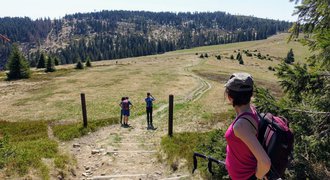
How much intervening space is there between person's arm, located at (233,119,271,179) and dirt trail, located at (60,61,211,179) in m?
7.66

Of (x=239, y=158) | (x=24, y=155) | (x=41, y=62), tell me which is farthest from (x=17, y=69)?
(x=239, y=158)

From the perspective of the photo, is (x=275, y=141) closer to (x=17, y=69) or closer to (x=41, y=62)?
(x=17, y=69)

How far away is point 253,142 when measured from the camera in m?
3.54

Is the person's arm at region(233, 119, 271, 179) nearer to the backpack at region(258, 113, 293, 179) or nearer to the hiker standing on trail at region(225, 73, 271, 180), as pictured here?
the hiker standing on trail at region(225, 73, 271, 180)

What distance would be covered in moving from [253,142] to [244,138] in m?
0.12

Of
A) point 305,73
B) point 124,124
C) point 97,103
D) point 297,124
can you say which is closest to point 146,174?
point 297,124

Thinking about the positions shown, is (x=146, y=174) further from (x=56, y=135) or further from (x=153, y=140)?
(x=56, y=135)

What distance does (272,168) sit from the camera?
12.2ft

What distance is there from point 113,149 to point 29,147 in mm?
3891

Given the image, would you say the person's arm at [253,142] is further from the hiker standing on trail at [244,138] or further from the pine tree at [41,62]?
the pine tree at [41,62]

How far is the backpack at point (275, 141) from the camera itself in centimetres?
360

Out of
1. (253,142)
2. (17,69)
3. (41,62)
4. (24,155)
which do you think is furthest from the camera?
(41,62)

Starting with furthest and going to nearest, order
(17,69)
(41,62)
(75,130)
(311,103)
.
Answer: (41,62)
(17,69)
(75,130)
(311,103)

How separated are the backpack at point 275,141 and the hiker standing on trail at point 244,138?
0.13 meters
